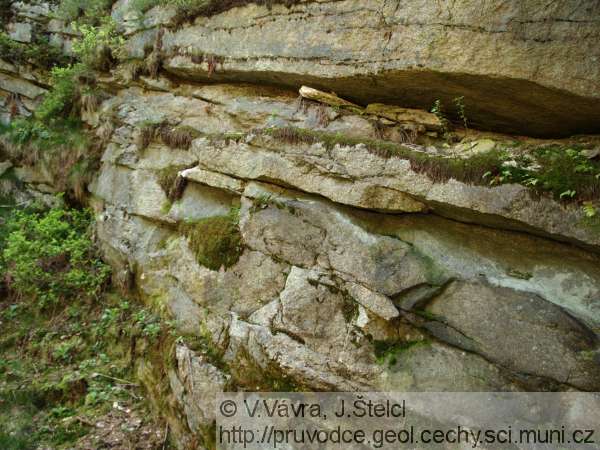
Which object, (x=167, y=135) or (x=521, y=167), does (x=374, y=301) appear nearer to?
(x=521, y=167)

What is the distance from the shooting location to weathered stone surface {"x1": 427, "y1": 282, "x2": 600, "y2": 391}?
3936mm

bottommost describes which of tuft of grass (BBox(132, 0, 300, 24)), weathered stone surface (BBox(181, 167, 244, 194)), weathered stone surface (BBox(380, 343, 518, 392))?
weathered stone surface (BBox(380, 343, 518, 392))

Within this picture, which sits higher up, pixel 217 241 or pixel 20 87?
pixel 20 87

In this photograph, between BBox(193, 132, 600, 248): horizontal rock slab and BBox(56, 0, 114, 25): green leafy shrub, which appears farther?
BBox(56, 0, 114, 25): green leafy shrub

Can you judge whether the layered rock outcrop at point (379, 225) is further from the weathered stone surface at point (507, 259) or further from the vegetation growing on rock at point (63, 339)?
the vegetation growing on rock at point (63, 339)

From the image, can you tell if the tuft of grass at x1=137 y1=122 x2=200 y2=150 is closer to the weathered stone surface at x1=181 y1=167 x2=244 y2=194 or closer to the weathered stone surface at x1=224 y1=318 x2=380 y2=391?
the weathered stone surface at x1=181 y1=167 x2=244 y2=194

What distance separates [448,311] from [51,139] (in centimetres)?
990

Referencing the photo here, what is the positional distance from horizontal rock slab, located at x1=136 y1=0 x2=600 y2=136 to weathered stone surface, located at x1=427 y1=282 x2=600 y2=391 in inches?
91.6

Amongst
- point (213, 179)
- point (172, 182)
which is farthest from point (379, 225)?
point (172, 182)

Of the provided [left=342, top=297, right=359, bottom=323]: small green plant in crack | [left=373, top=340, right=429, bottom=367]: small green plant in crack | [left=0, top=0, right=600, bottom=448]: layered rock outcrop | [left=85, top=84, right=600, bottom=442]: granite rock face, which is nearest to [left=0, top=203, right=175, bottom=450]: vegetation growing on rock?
[left=0, top=0, right=600, bottom=448]: layered rock outcrop

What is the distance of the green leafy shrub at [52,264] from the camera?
24.3ft

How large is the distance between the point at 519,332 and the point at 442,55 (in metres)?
3.42

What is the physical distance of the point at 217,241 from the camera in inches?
234

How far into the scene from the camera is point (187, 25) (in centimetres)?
760
